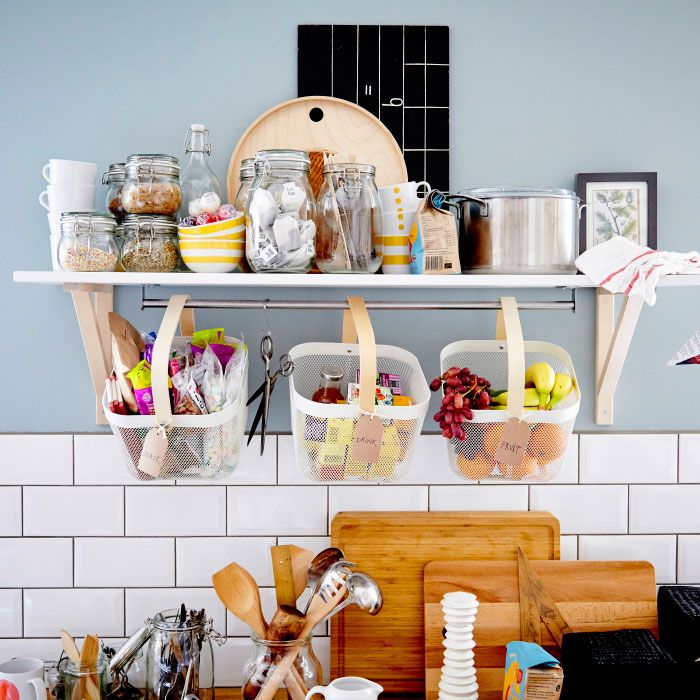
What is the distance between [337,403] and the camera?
1485mm

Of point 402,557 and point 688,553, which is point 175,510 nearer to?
point 402,557

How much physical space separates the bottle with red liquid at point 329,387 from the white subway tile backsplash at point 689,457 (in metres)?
0.71

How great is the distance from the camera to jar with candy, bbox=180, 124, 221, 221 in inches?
58.9

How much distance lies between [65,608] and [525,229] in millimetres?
1151

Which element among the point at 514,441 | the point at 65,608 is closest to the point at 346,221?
the point at 514,441

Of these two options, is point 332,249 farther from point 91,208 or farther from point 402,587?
point 402,587

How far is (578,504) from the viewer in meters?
1.71

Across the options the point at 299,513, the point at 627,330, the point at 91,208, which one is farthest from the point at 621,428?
the point at 91,208

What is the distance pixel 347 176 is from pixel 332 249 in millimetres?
132

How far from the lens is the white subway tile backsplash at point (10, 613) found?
1.67 m

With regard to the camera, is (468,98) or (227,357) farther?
(468,98)

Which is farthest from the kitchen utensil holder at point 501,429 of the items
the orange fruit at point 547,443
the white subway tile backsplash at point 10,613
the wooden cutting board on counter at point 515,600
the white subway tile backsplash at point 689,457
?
the white subway tile backsplash at point 10,613

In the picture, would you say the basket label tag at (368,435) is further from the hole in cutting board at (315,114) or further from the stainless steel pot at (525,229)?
the hole in cutting board at (315,114)

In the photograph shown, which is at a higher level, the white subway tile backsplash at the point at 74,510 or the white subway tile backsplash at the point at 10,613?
the white subway tile backsplash at the point at 74,510
